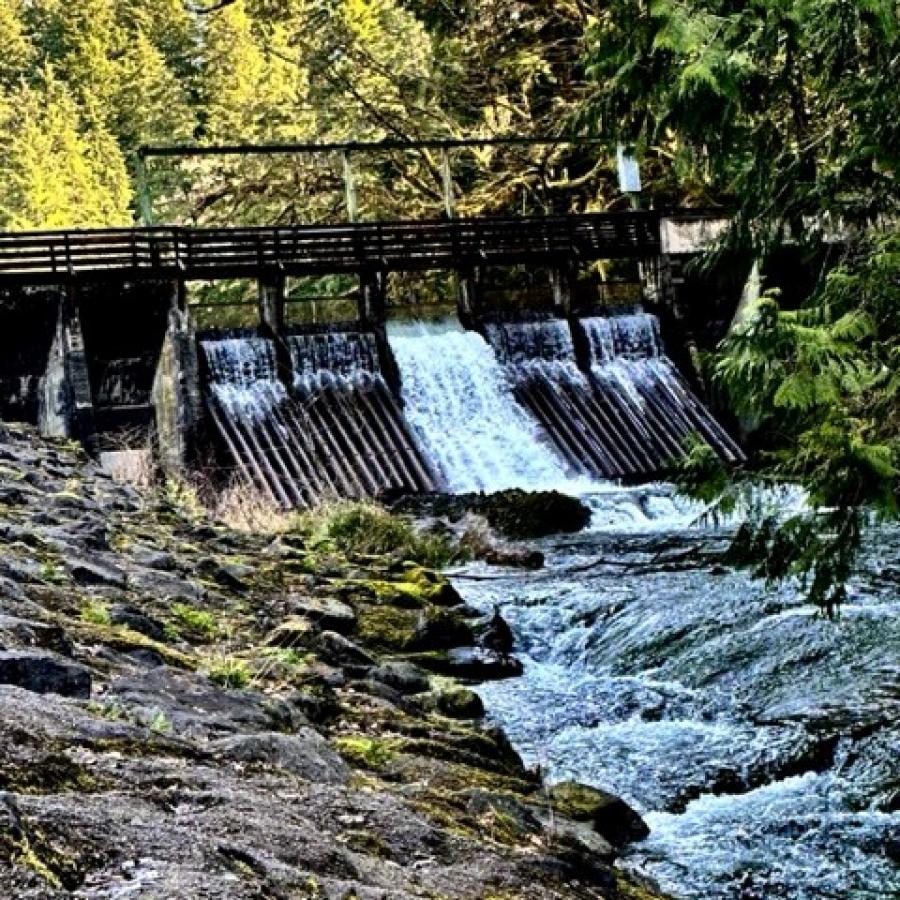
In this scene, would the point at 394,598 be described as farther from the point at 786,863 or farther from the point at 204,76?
the point at 204,76

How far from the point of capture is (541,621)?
429 inches

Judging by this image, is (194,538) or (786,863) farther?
(194,538)

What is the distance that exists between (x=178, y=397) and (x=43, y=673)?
16498 mm

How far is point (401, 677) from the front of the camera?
765 cm

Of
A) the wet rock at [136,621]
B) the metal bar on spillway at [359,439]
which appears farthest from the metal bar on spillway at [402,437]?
Result: the wet rock at [136,621]

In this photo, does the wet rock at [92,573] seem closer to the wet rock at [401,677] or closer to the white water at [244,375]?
the wet rock at [401,677]

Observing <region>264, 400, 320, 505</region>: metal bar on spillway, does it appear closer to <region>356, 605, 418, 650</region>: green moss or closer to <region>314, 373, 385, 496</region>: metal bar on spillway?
<region>314, 373, 385, 496</region>: metal bar on spillway

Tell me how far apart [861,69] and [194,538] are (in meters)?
6.52

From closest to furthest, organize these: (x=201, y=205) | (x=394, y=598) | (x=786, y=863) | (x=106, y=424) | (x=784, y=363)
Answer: (x=784, y=363), (x=786, y=863), (x=394, y=598), (x=106, y=424), (x=201, y=205)

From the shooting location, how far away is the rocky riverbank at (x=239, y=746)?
107 inches

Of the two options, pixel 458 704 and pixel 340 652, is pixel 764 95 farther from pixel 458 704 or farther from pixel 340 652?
pixel 340 652

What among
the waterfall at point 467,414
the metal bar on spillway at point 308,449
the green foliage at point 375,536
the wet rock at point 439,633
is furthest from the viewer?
the waterfall at point 467,414

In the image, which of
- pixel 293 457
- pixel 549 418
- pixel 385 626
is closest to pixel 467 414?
pixel 549 418

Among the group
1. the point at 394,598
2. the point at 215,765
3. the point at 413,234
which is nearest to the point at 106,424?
the point at 413,234
